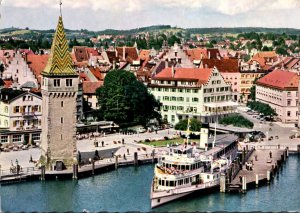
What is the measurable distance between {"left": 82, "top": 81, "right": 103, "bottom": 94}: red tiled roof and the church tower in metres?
34.6

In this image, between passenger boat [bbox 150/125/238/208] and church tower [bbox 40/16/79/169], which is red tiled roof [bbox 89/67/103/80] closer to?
church tower [bbox 40/16/79/169]

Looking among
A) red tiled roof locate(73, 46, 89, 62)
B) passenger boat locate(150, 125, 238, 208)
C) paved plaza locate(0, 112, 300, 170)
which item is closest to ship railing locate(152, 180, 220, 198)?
passenger boat locate(150, 125, 238, 208)

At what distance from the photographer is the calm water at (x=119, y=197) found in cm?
6231

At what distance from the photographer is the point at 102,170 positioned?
7662 cm

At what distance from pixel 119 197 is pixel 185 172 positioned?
619cm

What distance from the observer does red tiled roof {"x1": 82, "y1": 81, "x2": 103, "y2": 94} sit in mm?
111188

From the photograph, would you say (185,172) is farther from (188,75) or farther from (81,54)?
(81,54)

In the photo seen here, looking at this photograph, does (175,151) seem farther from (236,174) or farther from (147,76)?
(147,76)

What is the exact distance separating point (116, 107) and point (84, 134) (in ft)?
24.3

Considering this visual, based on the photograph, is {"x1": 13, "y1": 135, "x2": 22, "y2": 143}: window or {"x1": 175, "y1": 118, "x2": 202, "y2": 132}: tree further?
{"x1": 175, "y1": 118, "x2": 202, "y2": 132}: tree

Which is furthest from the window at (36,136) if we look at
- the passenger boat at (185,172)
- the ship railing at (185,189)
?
the ship railing at (185,189)

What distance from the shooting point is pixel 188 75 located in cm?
11188

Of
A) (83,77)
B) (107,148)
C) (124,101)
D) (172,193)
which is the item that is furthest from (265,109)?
(172,193)

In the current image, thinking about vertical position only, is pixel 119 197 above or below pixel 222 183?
below
